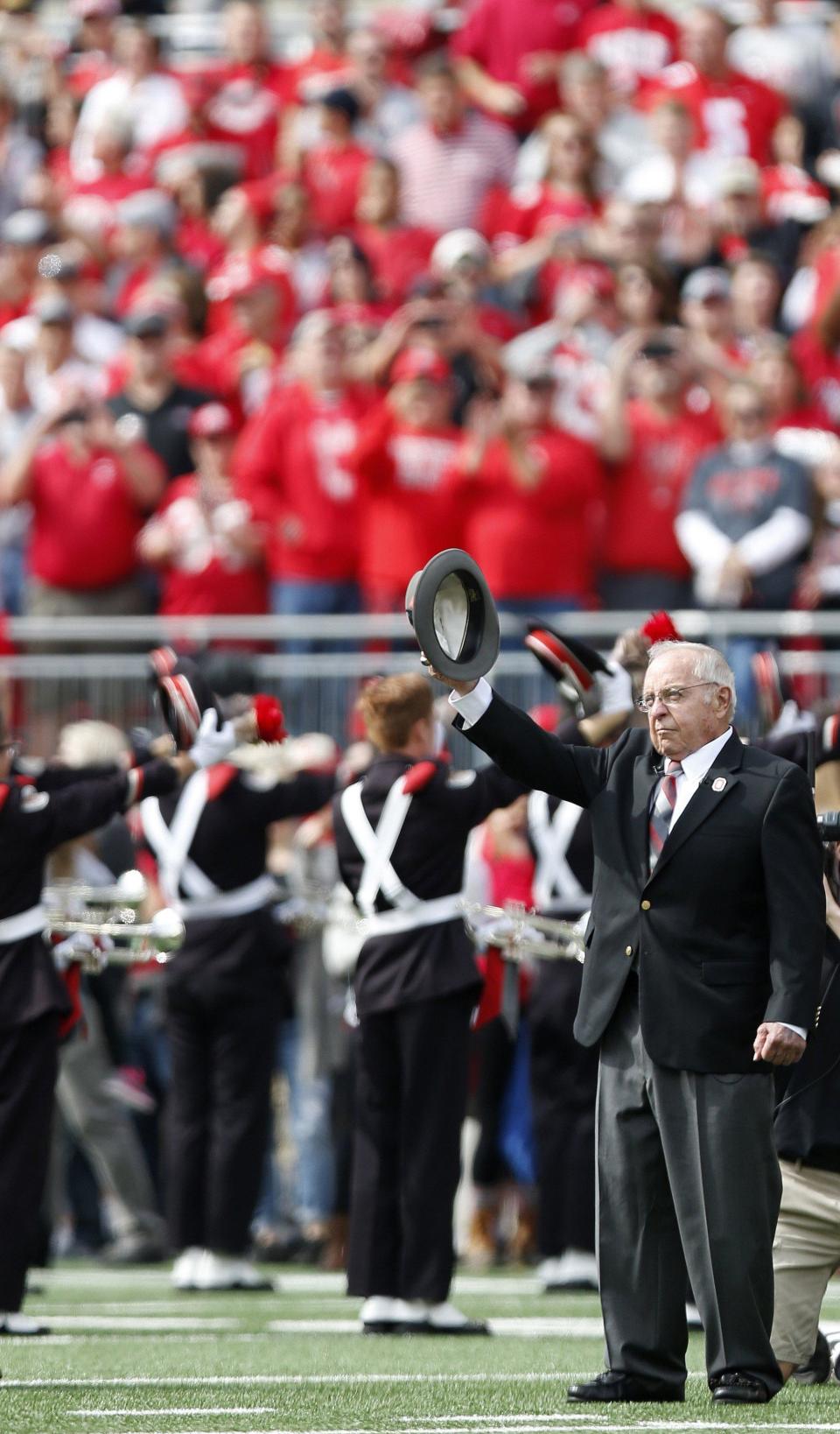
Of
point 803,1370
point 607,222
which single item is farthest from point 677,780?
point 607,222

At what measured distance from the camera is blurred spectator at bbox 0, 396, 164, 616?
15.1m

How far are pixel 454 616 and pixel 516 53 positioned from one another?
11875 millimetres

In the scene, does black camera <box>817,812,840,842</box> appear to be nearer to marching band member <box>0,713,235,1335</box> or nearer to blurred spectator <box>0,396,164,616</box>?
marching band member <box>0,713,235,1335</box>

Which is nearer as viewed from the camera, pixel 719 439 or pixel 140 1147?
pixel 140 1147

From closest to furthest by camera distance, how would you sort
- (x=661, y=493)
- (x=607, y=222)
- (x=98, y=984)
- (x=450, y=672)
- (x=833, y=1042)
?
(x=450, y=672) < (x=833, y=1042) < (x=98, y=984) < (x=661, y=493) < (x=607, y=222)

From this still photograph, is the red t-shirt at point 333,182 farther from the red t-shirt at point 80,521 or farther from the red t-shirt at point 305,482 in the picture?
the red t-shirt at point 80,521

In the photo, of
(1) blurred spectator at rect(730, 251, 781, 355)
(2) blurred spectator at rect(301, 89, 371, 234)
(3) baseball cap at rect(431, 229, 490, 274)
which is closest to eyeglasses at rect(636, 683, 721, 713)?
(1) blurred spectator at rect(730, 251, 781, 355)

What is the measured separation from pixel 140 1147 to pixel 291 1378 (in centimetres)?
583

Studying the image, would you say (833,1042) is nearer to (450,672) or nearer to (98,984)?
(450,672)

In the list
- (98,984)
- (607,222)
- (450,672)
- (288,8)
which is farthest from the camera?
(288,8)

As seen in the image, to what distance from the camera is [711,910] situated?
23.3 feet

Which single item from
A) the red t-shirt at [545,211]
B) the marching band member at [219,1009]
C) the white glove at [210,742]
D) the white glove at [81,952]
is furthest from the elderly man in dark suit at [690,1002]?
the red t-shirt at [545,211]

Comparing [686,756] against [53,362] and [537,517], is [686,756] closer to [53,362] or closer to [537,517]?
[537,517]

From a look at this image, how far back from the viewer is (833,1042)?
25.9 ft
